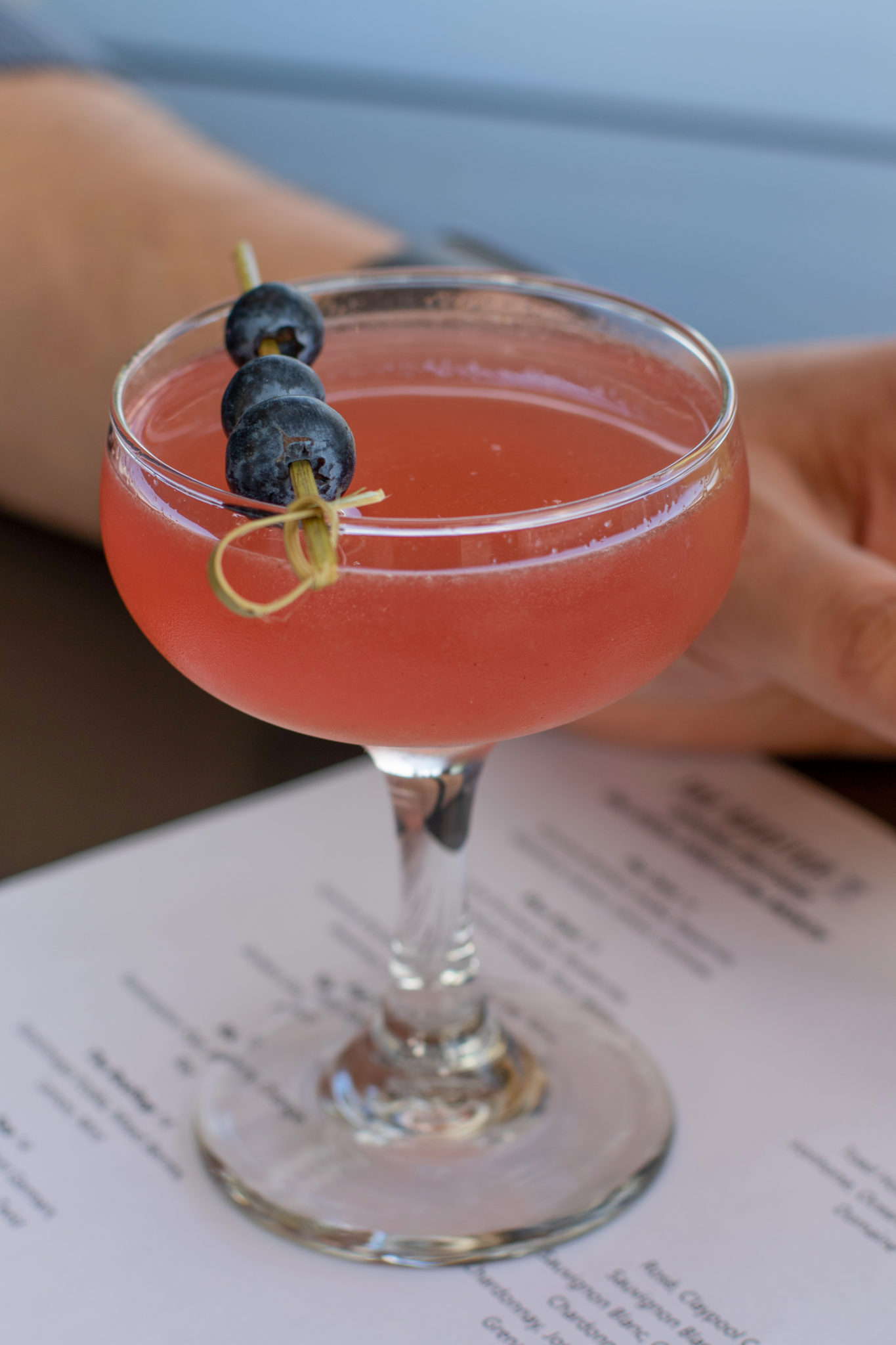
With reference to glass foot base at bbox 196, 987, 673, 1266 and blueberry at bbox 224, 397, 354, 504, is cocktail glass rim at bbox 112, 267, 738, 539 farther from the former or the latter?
glass foot base at bbox 196, 987, 673, 1266

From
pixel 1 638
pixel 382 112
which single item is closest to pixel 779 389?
pixel 1 638

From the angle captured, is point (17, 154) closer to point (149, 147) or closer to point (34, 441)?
point (149, 147)

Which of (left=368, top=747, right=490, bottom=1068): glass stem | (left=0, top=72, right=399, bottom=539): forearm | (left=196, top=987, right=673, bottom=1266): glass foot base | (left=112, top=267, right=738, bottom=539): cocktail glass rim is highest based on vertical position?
(left=112, top=267, right=738, bottom=539): cocktail glass rim

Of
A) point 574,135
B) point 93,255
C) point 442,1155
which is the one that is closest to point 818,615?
point 442,1155

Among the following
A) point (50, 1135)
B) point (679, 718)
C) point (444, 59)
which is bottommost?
point (50, 1135)

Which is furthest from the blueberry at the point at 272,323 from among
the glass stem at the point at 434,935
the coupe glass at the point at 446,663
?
the glass stem at the point at 434,935

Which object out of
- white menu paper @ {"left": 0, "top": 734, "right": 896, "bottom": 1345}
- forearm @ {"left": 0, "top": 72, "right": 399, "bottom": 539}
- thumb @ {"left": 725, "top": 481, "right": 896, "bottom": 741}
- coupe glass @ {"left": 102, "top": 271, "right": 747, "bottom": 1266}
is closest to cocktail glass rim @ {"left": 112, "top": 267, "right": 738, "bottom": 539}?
coupe glass @ {"left": 102, "top": 271, "right": 747, "bottom": 1266}
